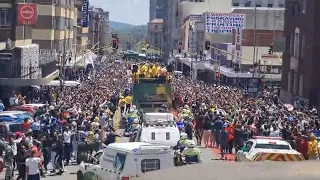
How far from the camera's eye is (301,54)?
58719 millimetres

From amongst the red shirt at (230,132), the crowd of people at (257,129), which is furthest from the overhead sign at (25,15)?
the red shirt at (230,132)

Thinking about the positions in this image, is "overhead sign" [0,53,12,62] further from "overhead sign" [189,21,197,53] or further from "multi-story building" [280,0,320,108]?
"overhead sign" [189,21,197,53]

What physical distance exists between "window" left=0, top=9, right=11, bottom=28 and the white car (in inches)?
1250

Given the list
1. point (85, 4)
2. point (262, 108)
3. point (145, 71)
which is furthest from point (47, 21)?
point (85, 4)

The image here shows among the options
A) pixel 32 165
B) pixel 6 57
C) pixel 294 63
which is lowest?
pixel 32 165

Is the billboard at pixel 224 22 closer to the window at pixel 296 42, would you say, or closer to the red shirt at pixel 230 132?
the window at pixel 296 42

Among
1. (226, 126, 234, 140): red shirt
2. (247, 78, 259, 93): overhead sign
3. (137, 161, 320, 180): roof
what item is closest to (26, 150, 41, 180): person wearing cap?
(226, 126, 234, 140): red shirt

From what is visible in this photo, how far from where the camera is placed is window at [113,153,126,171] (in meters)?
17.0

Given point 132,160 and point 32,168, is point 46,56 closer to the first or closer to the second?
point 32,168

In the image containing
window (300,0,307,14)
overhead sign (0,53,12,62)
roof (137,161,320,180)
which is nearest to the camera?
roof (137,161,320,180)

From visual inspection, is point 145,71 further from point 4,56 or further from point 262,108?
A: point 4,56

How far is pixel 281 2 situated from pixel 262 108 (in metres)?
120

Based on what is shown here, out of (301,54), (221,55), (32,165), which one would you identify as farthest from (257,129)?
(221,55)

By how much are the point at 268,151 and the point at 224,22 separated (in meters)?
85.8
